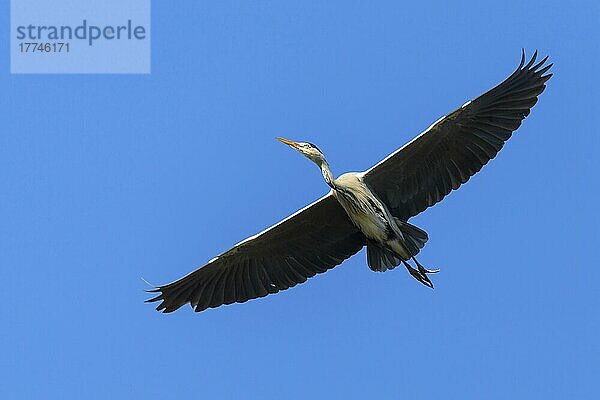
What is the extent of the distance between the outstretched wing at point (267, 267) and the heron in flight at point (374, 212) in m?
0.01

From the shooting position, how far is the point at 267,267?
17172mm

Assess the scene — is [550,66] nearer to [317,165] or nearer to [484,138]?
[484,138]

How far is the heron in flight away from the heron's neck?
12 millimetres

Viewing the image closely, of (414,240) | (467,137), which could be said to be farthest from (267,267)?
(467,137)

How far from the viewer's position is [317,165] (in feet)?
54.3

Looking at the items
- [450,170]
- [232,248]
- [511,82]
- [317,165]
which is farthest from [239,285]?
[511,82]

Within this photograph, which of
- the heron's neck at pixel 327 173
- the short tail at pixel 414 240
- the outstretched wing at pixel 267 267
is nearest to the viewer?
the heron's neck at pixel 327 173

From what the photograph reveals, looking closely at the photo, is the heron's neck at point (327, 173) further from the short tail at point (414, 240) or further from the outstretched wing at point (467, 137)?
the short tail at point (414, 240)

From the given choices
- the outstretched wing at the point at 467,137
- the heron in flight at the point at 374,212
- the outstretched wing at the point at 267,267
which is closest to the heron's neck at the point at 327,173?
the heron in flight at the point at 374,212

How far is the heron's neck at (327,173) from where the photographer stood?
16297 mm

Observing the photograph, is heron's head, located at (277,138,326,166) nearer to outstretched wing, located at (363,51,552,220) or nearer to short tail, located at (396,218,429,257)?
outstretched wing, located at (363,51,552,220)

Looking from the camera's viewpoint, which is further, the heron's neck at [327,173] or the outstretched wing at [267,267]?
the outstretched wing at [267,267]

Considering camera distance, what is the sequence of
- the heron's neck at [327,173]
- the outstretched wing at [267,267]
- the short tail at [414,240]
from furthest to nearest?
the outstretched wing at [267,267] → the short tail at [414,240] → the heron's neck at [327,173]

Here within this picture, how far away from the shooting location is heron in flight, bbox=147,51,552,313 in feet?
53.7
